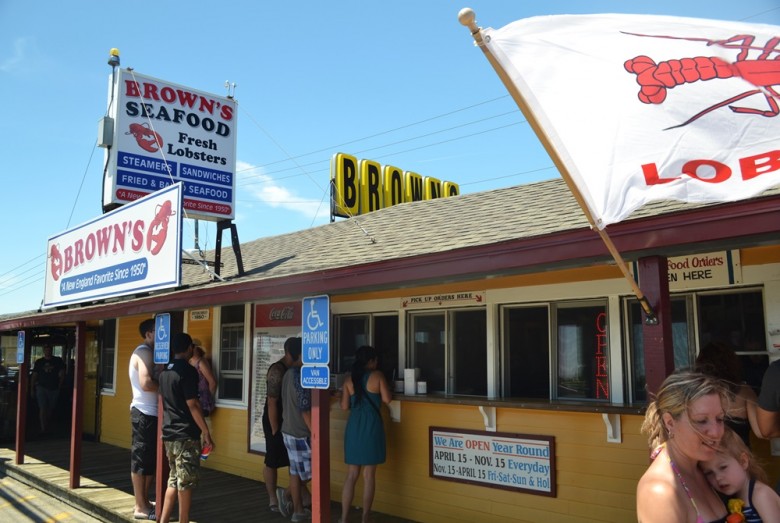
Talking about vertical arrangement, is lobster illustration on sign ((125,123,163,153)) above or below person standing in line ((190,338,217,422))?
above

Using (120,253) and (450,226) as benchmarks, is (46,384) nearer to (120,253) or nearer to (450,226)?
(120,253)

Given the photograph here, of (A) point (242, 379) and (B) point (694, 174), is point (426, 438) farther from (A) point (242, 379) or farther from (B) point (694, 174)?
(B) point (694, 174)

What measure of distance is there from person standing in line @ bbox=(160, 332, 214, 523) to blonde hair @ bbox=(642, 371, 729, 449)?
189 inches

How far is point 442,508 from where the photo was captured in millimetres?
6504

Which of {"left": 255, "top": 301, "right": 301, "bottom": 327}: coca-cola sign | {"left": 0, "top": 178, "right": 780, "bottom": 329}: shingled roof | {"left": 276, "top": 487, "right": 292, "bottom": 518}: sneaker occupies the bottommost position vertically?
{"left": 276, "top": 487, "right": 292, "bottom": 518}: sneaker

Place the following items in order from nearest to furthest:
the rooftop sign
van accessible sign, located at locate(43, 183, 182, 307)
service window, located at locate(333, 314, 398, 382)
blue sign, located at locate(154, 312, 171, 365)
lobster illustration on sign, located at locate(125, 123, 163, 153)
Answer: blue sign, located at locate(154, 312, 171, 365), service window, located at locate(333, 314, 398, 382), van accessible sign, located at locate(43, 183, 182, 307), lobster illustration on sign, located at locate(125, 123, 163, 153), the rooftop sign

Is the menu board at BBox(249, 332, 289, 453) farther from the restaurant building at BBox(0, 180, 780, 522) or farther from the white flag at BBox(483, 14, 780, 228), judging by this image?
the white flag at BBox(483, 14, 780, 228)

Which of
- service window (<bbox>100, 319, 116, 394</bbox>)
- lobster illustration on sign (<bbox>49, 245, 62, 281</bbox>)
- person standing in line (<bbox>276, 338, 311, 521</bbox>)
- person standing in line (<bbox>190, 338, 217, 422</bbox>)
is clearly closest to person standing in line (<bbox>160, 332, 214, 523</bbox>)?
person standing in line (<bbox>276, 338, 311, 521</bbox>)

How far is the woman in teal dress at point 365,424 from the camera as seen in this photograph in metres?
6.33

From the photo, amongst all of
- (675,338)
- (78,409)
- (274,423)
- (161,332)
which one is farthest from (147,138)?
(675,338)

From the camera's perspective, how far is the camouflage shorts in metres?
6.14

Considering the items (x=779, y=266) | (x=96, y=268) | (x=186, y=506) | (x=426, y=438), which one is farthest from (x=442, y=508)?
(x=96, y=268)

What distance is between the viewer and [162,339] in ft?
24.0

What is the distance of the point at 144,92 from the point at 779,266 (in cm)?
828
